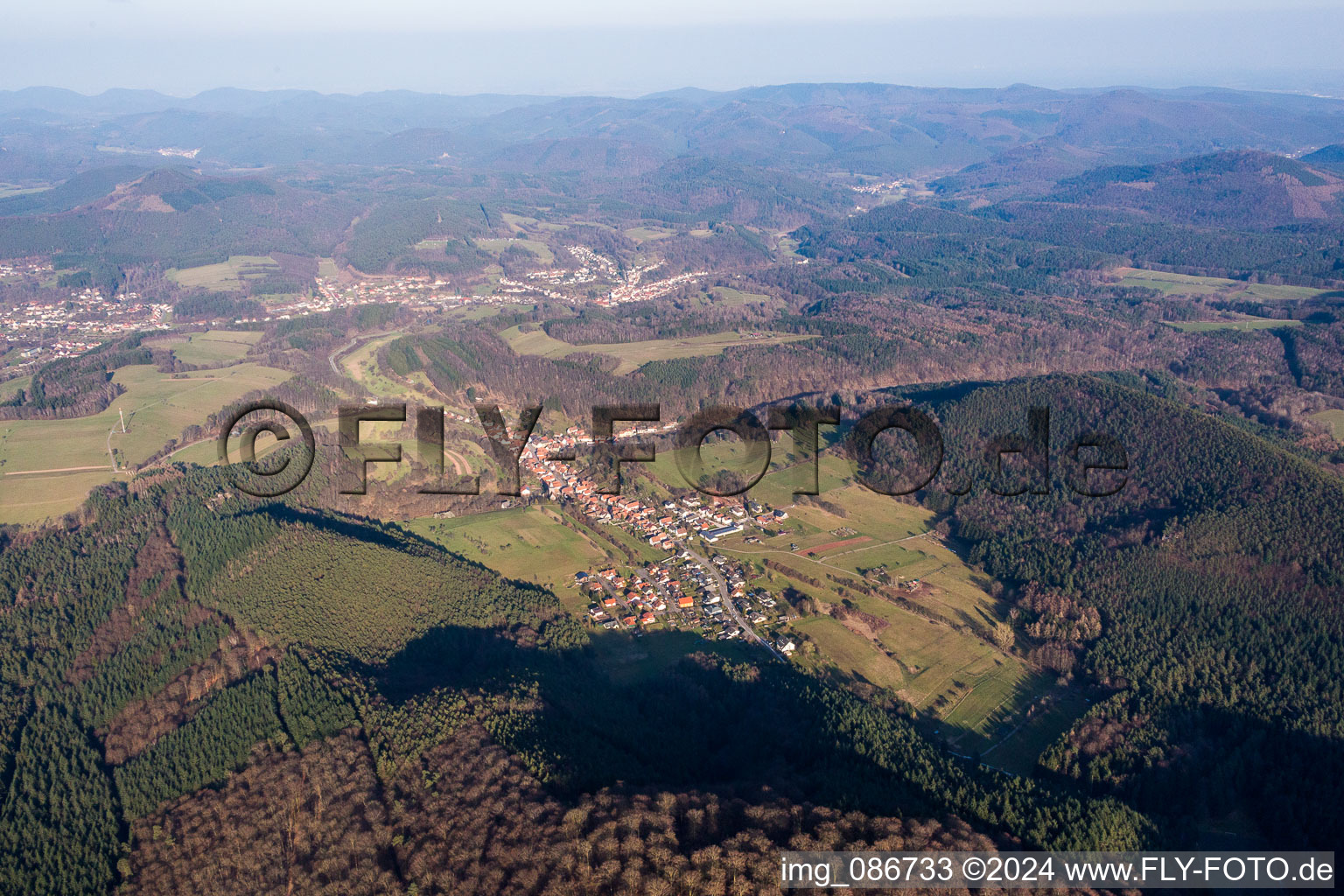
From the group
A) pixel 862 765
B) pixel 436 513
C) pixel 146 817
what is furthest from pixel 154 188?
pixel 862 765

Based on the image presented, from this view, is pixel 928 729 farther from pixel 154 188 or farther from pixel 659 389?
pixel 154 188

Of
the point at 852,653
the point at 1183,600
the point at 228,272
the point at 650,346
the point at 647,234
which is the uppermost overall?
the point at 647,234

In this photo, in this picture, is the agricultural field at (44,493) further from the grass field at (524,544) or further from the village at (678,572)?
the village at (678,572)

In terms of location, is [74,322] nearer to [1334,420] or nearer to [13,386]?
[13,386]

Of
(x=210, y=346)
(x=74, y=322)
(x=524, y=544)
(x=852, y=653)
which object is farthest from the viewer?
(x=74, y=322)

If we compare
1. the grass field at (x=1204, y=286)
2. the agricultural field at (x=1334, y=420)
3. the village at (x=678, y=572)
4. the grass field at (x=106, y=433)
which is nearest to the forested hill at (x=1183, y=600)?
the village at (x=678, y=572)

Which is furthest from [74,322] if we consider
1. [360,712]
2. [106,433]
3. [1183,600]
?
[1183,600]

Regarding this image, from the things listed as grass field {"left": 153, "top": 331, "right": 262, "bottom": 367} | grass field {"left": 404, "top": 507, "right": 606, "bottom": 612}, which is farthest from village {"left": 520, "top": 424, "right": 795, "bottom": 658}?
grass field {"left": 153, "top": 331, "right": 262, "bottom": 367}

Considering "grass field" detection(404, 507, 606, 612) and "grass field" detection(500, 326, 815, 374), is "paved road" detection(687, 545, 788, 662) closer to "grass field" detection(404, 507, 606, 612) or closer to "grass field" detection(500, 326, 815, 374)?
"grass field" detection(404, 507, 606, 612)

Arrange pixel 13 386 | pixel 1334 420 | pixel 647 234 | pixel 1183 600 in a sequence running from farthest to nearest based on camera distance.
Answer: pixel 647 234, pixel 13 386, pixel 1334 420, pixel 1183 600
